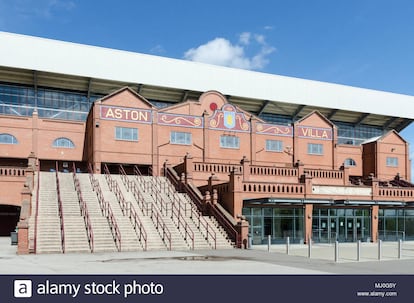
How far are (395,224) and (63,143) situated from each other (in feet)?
93.1

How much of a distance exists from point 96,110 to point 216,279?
29.8 metres

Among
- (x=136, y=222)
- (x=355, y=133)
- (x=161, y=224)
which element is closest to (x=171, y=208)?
(x=161, y=224)

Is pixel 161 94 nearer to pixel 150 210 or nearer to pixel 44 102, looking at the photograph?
pixel 44 102

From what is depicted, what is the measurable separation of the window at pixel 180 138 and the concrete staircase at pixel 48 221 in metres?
13.1

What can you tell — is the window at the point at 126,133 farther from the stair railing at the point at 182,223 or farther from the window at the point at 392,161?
the window at the point at 392,161

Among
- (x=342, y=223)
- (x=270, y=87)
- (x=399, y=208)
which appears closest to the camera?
(x=342, y=223)

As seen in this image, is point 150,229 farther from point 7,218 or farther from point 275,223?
point 7,218

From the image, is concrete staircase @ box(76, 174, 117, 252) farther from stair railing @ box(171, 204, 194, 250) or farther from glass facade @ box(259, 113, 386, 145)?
glass facade @ box(259, 113, 386, 145)

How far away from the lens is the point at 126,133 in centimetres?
4175

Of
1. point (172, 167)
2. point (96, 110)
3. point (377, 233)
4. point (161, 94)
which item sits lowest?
point (377, 233)

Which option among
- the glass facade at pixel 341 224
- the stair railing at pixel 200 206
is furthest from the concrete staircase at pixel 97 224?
the glass facade at pixel 341 224

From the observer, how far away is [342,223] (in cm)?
3372

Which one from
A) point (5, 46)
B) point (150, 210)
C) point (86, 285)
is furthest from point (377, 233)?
point (5, 46)

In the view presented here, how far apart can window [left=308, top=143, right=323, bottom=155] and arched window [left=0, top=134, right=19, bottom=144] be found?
27624mm
